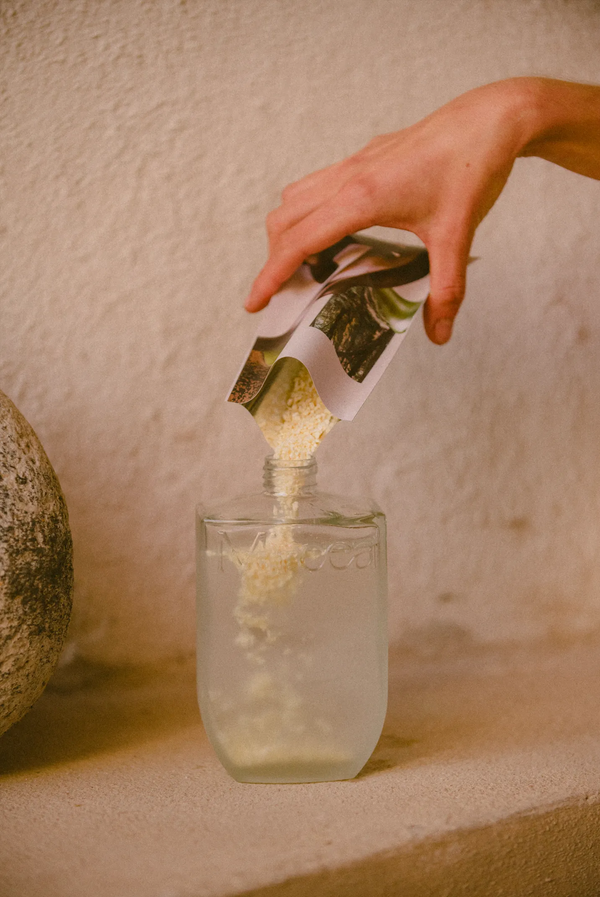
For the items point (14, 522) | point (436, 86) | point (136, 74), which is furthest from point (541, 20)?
point (14, 522)

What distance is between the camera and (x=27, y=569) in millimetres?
561

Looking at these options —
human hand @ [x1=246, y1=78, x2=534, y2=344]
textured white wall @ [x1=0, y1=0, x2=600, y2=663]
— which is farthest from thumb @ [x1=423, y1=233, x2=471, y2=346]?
textured white wall @ [x1=0, y1=0, x2=600, y2=663]

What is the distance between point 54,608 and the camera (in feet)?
1.93

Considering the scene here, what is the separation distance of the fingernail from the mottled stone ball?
341 millimetres

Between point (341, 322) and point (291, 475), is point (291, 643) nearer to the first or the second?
Result: point (291, 475)

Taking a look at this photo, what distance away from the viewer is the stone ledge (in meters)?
0.46

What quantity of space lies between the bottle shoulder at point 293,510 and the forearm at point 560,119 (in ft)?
1.25

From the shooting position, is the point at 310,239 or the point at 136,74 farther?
the point at 136,74

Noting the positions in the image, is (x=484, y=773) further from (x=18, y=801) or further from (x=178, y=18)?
(x=178, y=18)

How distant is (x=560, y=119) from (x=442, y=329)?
26 centimetres

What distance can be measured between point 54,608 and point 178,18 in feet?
2.10

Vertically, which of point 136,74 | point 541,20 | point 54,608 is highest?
point 541,20

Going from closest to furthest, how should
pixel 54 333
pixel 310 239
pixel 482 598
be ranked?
pixel 310 239
pixel 54 333
pixel 482 598

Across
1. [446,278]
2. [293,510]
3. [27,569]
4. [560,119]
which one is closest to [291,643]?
[293,510]
